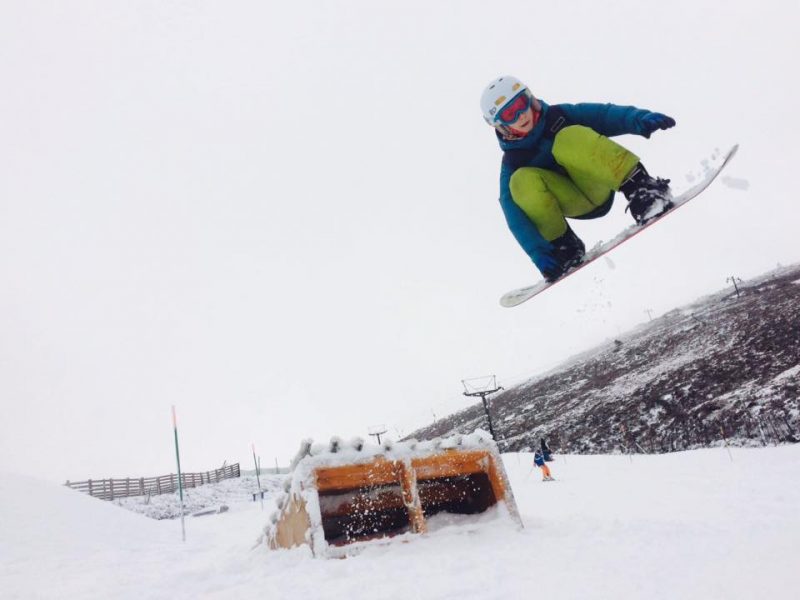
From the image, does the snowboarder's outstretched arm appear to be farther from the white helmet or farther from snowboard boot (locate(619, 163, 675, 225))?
the white helmet

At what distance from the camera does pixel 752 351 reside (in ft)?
73.3

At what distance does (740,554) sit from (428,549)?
9.50 ft

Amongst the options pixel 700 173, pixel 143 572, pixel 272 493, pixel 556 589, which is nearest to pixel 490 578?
pixel 556 589

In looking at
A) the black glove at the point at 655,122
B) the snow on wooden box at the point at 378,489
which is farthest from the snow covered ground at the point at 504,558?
the black glove at the point at 655,122

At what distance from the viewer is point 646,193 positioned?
3.06 meters

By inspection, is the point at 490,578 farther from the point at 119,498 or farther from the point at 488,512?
the point at 119,498

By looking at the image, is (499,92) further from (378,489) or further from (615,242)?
(378,489)

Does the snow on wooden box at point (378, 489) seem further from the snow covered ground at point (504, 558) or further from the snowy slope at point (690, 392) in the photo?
the snowy slope at point (690, 392)

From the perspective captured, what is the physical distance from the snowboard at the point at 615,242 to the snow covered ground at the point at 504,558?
2161mm

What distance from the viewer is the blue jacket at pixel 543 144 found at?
9.52 ft

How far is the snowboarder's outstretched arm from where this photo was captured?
2742mm

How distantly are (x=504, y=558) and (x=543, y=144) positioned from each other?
3796mm

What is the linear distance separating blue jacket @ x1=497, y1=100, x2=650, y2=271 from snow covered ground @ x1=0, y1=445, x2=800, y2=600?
2408 millimetres

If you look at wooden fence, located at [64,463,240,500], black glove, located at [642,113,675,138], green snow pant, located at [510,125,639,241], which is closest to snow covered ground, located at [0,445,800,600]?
green snow pant, located at [510,125,639,241]
